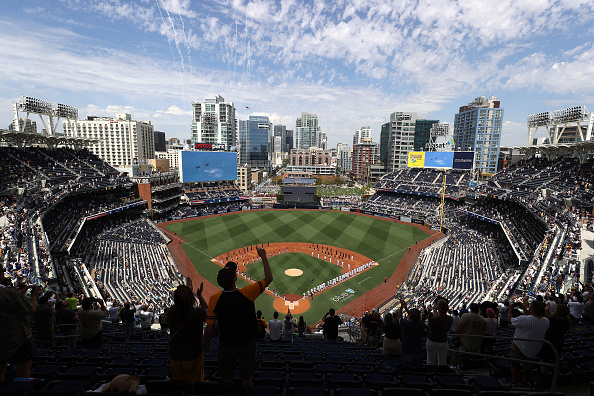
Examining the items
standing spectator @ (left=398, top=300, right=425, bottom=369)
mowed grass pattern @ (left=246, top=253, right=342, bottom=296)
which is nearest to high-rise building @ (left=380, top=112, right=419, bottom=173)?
mowed grass pattern @ (left=246, top=253, right=342, bottom=296)

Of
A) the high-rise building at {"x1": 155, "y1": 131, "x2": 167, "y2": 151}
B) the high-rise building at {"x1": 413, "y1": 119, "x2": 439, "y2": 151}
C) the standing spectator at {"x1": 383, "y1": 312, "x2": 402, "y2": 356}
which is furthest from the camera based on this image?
the high-rise building at {"x1": 155, "y1": 131, "x2": 167, "y2": 151}

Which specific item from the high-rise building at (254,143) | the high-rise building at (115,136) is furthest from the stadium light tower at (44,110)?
the high-rise building at (254,143)

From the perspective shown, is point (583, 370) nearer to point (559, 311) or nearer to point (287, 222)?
point (559, 311)

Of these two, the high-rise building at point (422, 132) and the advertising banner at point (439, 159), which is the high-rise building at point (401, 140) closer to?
the high-rise building at point (422, 132)

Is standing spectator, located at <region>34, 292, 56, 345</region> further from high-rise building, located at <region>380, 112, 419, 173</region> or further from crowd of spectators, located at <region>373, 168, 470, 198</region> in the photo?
high-rise building, located at <region>380, 112, 419, 173</region>

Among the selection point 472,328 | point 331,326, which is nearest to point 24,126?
point 331,326

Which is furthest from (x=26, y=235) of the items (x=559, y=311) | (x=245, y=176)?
(x=245, y=176)

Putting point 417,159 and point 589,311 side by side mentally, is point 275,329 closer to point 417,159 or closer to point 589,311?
point 589,311

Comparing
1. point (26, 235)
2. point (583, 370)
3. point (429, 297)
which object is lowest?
point (429, 297)
